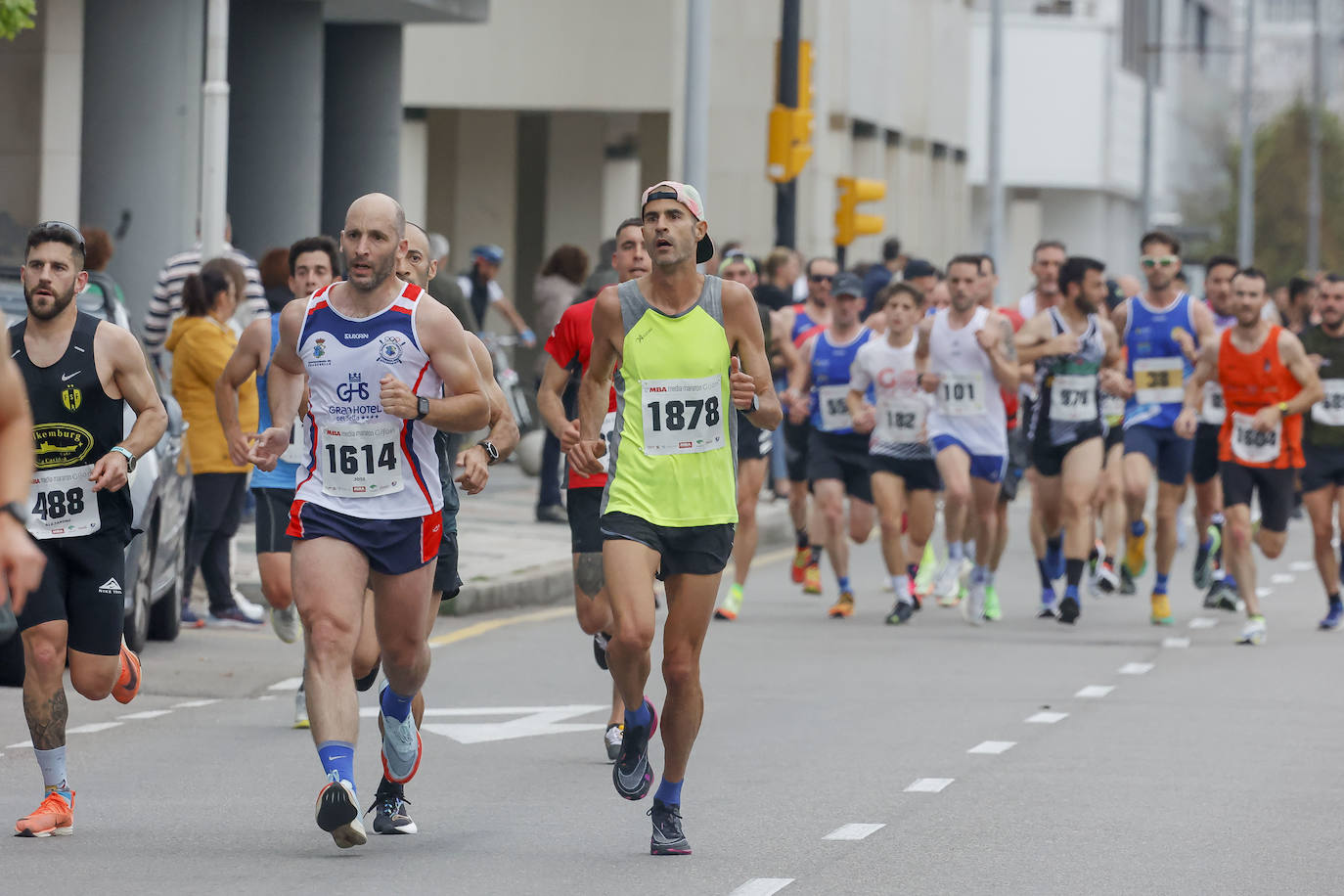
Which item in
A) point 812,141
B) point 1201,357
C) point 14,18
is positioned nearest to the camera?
point 14,18

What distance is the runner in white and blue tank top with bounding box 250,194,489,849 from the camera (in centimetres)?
774

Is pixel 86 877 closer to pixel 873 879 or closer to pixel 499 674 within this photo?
pixel 873 879

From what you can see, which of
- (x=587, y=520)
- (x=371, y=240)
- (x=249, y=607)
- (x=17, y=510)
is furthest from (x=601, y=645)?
(x=17, y=510)

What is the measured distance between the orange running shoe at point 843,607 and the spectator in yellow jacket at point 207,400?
362 cm

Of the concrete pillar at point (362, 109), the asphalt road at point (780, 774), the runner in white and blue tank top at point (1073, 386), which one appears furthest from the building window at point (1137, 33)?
the asphalt road at point (780, 774)

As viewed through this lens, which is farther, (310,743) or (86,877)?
(310,743)

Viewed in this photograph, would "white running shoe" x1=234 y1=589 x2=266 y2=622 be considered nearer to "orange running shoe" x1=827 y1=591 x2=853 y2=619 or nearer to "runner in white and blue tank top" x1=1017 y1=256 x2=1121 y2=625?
"orange running shoe" x1=827 y1=591 x2=853 y2=619

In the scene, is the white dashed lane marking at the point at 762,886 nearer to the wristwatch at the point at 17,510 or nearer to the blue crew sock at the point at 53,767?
the blue crew sock at the point at 53,767

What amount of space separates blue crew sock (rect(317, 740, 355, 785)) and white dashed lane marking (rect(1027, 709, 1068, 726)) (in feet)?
14.5

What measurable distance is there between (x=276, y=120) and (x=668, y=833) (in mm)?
16105

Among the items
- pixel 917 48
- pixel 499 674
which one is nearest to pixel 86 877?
pixel 499 674

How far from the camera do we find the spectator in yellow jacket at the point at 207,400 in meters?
13.9

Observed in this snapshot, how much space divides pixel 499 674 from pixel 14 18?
Answer: 376 cm

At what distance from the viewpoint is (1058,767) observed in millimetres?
9812
